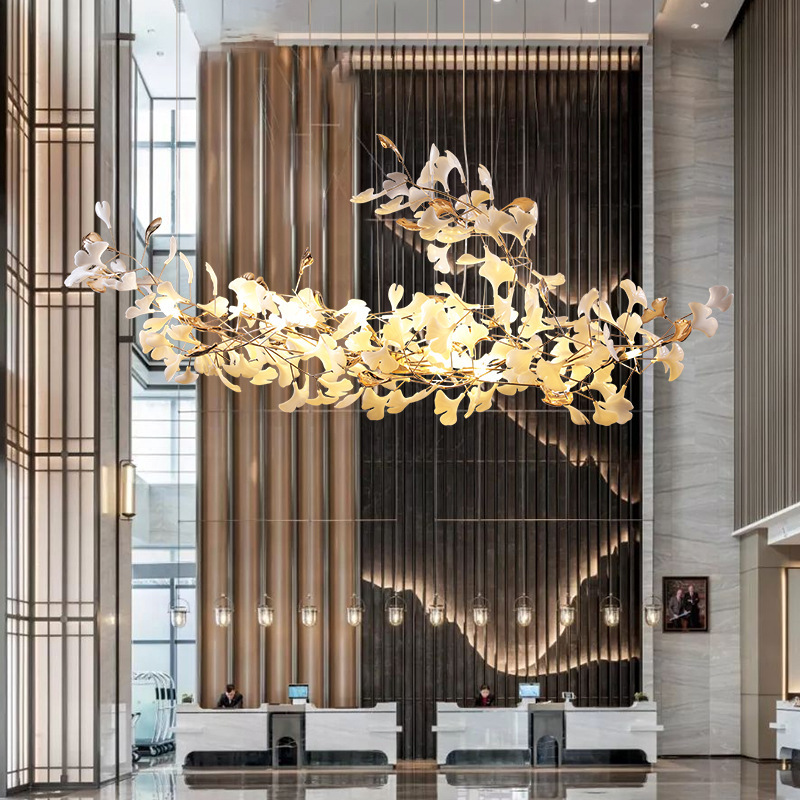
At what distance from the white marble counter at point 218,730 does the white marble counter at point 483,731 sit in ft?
6.61

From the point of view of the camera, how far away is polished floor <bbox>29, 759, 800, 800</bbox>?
11.0 meters

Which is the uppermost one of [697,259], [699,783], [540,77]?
[540,77]

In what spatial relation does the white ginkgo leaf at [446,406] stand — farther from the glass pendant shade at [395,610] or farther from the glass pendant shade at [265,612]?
the glass pendant shade at [265,612]

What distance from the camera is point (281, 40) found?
1564 cm

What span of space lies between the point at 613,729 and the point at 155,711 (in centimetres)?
679

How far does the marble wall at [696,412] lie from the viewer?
1509 centimetres

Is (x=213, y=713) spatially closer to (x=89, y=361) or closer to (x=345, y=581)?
(x=345, y=581)

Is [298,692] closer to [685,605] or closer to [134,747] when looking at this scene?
[134,747]

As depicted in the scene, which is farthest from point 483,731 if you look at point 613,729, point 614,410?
point 614,410

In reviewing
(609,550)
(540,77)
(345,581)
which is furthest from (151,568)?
(540,77)

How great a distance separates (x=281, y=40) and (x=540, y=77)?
10.9 feet

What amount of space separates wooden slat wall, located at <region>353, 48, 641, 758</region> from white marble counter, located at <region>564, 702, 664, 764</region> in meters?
0.88

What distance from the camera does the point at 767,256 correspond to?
45.9ft

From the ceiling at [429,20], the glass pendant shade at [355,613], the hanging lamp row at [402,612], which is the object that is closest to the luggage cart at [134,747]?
the hanging lamp row at [402,612]
